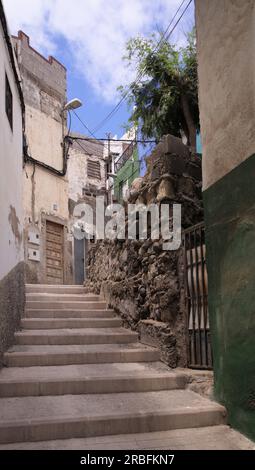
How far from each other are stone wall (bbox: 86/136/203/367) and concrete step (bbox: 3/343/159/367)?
0.25m

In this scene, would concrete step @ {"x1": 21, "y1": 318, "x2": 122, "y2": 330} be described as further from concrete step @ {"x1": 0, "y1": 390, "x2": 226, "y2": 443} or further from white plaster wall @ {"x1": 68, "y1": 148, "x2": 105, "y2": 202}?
white plaster wall @ {"x1": 68, "y1": 148, "x2": 105, "y2": 202}

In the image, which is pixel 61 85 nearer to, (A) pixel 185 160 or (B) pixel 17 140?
(B) pixel 17 140

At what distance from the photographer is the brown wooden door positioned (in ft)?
42.8

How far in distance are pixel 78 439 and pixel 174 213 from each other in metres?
2.82

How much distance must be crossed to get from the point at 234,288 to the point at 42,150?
1078cm

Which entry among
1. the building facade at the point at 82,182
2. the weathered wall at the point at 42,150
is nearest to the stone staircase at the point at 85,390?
the weathered wall at the point at 42,150

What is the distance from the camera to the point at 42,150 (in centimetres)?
1348

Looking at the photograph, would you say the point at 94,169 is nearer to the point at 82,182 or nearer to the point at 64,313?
the point at 82,182

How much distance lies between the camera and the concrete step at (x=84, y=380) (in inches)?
165

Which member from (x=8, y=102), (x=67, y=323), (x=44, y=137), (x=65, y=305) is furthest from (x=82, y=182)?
(x=8, y=102)

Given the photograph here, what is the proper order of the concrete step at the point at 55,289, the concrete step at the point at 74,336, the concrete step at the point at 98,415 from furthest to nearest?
the concrete step at the point at 55,289, the concrete step at the point at 74,336, the concrete step at the point at 98,415

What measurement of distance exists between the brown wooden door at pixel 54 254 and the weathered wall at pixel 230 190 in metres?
9.30

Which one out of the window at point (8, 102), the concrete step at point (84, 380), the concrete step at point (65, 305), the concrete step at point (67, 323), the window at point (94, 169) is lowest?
the concrete step at point (84, 380)

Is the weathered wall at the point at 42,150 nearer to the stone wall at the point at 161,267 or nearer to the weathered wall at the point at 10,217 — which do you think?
the weathered wall at the point at 10,217
